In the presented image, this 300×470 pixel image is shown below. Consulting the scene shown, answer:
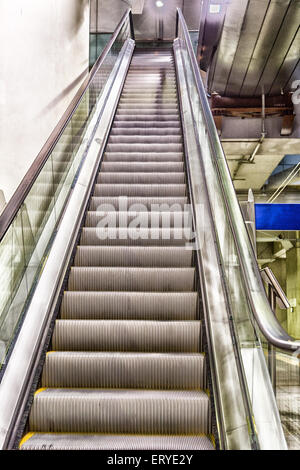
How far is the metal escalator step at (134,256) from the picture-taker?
3775 millimetres

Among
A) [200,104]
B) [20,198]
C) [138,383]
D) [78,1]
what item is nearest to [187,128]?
[200,104]

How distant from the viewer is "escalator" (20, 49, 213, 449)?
2.40m

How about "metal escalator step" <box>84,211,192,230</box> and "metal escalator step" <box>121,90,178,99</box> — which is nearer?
"metal escalator step" <box>84,211,192,230</box>

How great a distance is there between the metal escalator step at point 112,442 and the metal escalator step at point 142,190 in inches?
114

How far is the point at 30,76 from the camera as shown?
214 inches

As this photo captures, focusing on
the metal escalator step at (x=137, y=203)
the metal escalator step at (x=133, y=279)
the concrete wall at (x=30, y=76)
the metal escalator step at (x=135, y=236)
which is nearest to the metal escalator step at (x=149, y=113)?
the concrete wall at (x=30, y=76)

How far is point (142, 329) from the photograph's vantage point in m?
2.95

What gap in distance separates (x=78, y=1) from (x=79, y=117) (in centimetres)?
485

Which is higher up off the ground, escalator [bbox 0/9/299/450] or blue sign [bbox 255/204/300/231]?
blue sign [bbox 255/204/300/231]

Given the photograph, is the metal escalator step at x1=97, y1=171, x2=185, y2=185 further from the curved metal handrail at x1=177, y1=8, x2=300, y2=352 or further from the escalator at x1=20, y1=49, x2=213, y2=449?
the curved metal handrail at x1=177, y1=8, x2=300, y2=352

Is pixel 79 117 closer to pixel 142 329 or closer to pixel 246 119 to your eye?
pixel 142 329

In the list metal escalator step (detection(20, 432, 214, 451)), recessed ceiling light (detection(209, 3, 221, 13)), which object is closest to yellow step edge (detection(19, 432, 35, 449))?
metal escalator step (detection(20, 432, 214, 451))

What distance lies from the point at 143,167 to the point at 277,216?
3.08m
